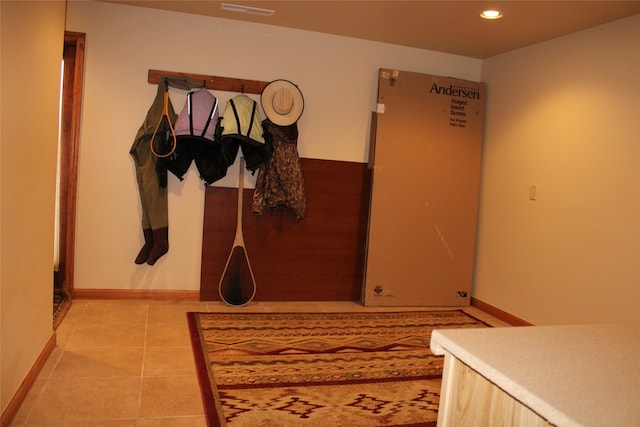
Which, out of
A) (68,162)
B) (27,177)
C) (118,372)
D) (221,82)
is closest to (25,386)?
(118,372)

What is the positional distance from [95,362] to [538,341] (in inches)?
100

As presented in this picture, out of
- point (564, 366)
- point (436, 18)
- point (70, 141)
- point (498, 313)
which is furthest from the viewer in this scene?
point (498, 313)

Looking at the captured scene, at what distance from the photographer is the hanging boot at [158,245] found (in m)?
4.17

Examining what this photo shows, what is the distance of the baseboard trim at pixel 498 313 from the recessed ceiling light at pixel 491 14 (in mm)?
2283

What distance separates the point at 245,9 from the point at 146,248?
1949 millimetres

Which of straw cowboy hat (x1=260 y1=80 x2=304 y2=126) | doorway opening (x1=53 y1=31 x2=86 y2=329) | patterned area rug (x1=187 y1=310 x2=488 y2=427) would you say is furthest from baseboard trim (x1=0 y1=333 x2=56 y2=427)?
straw cowboy hat (x1=260 y1=80 x2=304 y2=126)

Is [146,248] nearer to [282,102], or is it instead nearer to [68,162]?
[68,162]

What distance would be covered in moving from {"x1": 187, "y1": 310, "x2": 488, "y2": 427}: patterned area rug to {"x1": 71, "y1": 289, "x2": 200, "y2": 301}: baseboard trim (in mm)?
447

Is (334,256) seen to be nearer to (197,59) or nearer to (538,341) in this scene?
(197,59)

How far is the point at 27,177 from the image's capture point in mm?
2447

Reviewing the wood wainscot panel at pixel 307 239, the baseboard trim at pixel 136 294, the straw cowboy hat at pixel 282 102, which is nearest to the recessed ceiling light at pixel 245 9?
the straw cowboy hat at pixel 282 102

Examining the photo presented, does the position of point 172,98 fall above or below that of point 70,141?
above

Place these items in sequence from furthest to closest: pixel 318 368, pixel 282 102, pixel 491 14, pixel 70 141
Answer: pixel 282 102 < pixel 70 141 < pixel 491 14 < pixel 318 368

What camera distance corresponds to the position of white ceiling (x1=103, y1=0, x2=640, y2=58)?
3.43 m
